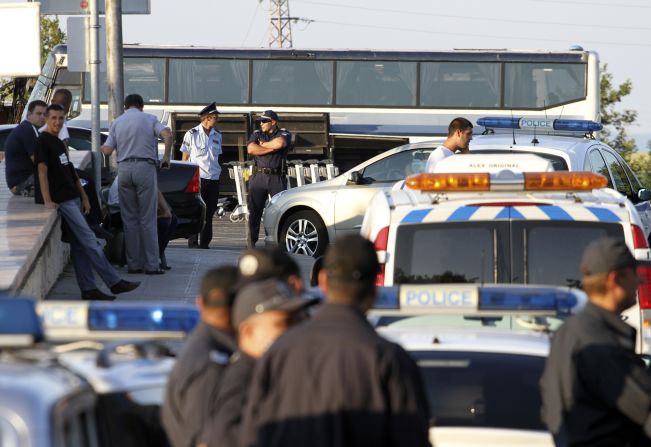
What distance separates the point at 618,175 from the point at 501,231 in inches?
326

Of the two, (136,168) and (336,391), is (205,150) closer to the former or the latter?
(136,168)

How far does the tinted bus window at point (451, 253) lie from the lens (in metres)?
8.41

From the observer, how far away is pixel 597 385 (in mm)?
5090

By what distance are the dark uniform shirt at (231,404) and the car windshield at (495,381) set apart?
144 cm

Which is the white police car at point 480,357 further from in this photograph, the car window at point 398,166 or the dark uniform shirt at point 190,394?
the car window at point 398,166

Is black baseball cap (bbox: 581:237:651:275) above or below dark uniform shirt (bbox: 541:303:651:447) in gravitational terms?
above

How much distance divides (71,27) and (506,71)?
62.3ft

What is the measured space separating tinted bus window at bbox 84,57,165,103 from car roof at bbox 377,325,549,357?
2816 cm

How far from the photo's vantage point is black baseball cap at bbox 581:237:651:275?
5.23 meters

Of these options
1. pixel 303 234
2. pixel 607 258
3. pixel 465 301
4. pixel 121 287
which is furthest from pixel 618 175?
pixel 607 258

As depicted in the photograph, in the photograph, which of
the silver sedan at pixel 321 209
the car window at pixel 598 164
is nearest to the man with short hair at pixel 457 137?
the car window at pixel 598 164

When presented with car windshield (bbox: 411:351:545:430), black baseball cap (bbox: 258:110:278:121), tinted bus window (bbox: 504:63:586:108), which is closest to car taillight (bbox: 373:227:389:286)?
car windshield (bbox: 411:351:545:430)

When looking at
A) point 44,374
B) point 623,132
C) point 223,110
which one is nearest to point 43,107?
point 44,374

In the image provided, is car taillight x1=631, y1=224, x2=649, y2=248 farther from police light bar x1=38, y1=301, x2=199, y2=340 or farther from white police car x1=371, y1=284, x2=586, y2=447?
police light bar x1=38, y1=301, x2=199, y2=340
